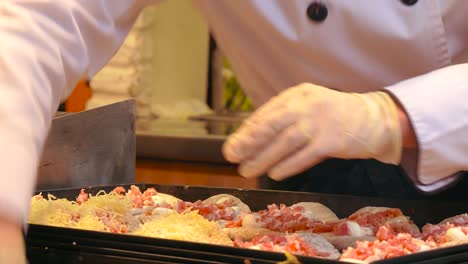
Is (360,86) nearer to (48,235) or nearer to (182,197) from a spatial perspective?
(182,197)

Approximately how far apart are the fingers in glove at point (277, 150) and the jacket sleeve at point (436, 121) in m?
0.18

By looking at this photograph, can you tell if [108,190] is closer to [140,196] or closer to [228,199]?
[140,196]

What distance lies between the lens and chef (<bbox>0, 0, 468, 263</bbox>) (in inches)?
38.9

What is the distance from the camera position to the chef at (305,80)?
987 mm

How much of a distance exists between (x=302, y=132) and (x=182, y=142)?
5.94 feet

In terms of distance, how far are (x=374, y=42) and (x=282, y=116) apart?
1.51 feet

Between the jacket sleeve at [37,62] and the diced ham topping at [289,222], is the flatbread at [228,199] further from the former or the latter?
the jacket sleeve at [37,62]

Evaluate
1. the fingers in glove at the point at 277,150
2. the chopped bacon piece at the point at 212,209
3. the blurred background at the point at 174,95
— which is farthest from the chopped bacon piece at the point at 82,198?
the blurred background at the point at 174,95

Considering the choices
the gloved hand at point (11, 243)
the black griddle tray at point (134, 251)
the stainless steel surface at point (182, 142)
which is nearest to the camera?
the gloved hand at point (11, 243)

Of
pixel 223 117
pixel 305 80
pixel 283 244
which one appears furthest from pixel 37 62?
pixel 223 117

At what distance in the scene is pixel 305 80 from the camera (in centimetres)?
151

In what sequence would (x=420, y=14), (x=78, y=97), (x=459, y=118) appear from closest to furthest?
(x=459, y=118) < (x=420, y=14) < (x=78, y=97)

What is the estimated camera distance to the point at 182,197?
4.85 ft

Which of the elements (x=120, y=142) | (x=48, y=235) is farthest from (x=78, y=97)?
(x=48, y=235)
